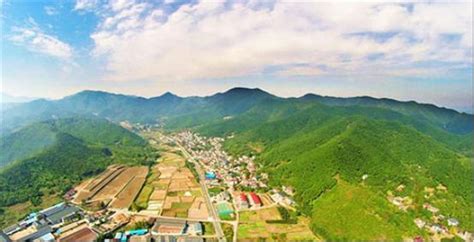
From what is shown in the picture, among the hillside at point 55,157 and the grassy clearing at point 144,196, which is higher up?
the hillside at point 55,157

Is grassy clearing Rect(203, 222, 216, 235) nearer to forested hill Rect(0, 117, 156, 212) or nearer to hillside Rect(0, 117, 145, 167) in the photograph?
forested hill Rect(0, 117, 156, 212)

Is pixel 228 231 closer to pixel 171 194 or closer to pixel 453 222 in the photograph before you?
pixel 171 194

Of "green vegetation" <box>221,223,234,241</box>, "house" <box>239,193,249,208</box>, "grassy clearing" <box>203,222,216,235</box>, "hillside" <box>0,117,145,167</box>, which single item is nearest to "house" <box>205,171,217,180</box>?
"house" <box>239,193,249,208</box>

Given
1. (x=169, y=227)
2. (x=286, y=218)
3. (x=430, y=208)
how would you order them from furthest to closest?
(x=286, y=218), (x=430, y=208), (x=169, y=227)

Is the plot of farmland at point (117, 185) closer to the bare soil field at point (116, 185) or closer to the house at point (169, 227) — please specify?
the bare soil field at point (116, 185)

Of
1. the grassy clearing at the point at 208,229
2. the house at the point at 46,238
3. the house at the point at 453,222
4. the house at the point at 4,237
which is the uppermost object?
the house at the point at 4,237

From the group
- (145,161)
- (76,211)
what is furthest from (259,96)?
(76,211)

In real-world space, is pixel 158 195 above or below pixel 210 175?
below

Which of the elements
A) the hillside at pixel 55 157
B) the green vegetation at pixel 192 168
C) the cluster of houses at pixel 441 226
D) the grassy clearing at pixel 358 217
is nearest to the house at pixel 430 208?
the cluster of houses at pixel 441 226

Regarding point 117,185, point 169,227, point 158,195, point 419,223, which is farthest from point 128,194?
point 419,223
